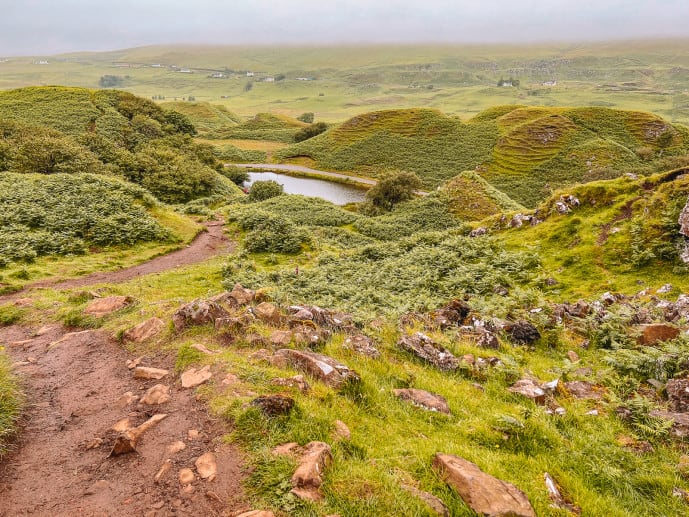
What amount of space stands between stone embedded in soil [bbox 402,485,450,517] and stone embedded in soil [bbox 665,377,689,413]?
19.7ft

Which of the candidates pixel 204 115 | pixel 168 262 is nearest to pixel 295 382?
pixel 168 262

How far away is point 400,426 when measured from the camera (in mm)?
6203

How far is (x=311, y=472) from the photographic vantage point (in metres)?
4.80

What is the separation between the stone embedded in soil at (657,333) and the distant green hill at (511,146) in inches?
2639

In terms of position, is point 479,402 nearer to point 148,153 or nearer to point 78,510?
point 78,510

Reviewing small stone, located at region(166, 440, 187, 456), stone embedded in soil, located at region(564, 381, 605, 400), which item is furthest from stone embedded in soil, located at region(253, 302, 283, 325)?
stone embedded in soil, located at region(564, 381, 605, 400)

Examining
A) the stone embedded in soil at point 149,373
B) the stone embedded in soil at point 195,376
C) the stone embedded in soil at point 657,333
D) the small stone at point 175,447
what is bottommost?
the stone embedded in soil at point 657,333

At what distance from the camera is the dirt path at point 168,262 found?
63.1 feet

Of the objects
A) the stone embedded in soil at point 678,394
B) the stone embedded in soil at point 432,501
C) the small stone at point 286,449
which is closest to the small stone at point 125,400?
the small stone at point 286,449

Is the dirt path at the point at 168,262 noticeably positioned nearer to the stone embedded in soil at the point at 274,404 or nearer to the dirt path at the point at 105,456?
the dirt path at the point at 105,456

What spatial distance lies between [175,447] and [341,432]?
8.42ft

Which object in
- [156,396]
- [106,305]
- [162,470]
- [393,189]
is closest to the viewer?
[162,470]

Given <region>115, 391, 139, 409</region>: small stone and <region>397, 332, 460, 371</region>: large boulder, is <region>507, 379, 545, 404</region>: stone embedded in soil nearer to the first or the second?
<region>397, 332, 460, 371</region>: large boulder

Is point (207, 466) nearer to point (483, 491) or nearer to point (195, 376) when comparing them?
point (195, 376)
